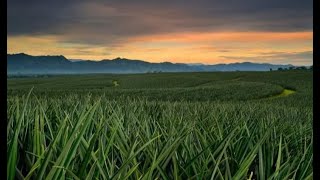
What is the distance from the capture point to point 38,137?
1.35 metres

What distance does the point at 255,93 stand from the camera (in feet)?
165

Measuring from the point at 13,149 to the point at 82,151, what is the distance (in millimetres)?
491

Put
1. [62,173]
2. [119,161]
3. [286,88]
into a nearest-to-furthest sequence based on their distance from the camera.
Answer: [62,173]
[119,161]
[286,88]

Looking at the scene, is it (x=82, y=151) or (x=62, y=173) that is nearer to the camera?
(x=62, y=173)

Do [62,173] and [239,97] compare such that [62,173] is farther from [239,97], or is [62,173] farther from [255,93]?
[255,93]

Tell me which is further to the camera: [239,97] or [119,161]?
[239,97]

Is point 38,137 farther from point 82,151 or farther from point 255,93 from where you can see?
point 255,93
